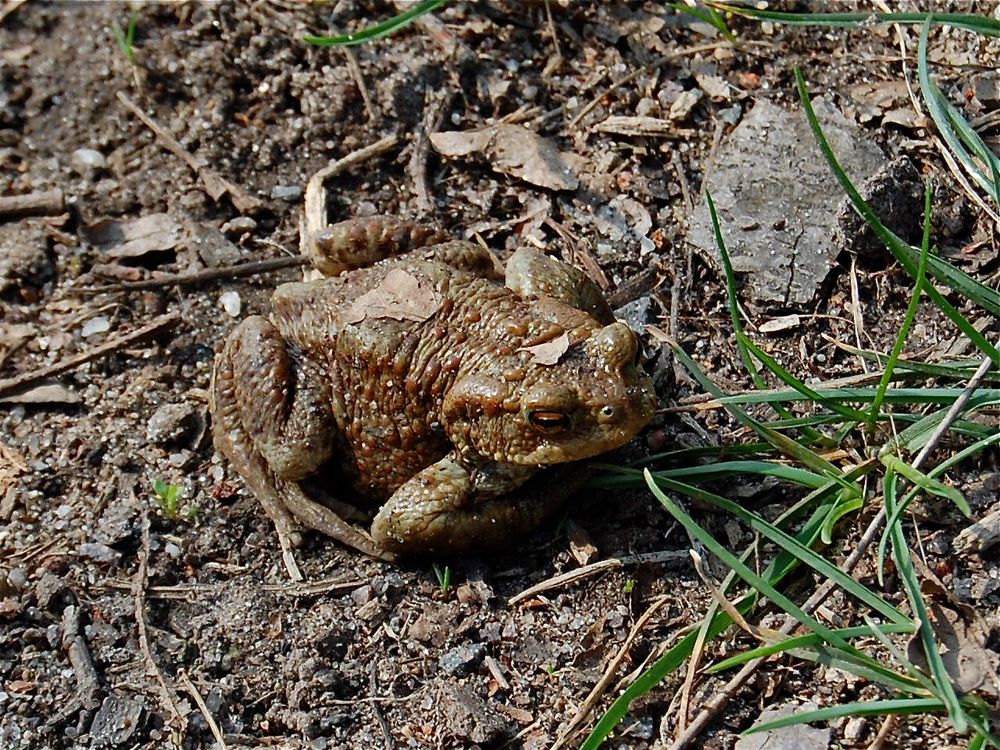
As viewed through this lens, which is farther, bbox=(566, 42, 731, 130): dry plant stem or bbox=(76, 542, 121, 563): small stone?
bbox=(566, 42, 731, 130): dry plant stem

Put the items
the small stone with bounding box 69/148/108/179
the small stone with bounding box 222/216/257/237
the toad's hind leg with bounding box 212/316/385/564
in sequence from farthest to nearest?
the small stone with bounding box 69/148/108/179 → the small stone with bounding box 222/216/257/237 → the toad's hind leg with bounding box 212/316/385/564

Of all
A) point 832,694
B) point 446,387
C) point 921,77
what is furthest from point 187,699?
point 921,77

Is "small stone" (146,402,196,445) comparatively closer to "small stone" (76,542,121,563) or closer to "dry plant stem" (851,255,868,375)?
"small stone" (76,542,121,563)

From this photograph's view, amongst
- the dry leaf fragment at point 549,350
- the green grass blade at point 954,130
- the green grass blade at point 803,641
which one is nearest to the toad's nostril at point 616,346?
the dry leaf fragment at point 549,350

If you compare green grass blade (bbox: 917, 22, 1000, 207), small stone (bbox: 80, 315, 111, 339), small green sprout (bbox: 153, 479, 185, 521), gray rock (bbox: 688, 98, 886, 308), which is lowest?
small green sprout (bbox: 153, 479, 185, 521)

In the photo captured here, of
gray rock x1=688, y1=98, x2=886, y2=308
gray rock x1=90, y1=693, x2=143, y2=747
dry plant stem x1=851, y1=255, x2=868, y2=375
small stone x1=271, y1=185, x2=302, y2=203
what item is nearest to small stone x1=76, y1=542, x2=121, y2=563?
gray rock x1=90, y1=693, x2=143, y2=747

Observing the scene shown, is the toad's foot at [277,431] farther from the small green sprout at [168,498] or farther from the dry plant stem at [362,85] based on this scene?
the dry plant stem at [362,85]

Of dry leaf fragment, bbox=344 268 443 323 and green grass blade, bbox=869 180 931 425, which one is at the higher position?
green grass blade, bbox=869 180 931 425

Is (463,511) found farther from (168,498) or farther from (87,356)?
(87,356)
